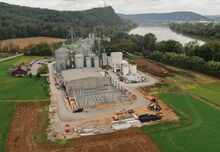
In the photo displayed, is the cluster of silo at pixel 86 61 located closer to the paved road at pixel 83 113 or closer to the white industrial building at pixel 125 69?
the white industrial building at pixel 125 69

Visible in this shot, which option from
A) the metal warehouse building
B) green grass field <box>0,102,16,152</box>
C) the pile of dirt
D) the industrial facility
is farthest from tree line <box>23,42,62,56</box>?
green grass field <box>0,102,16,152</box>

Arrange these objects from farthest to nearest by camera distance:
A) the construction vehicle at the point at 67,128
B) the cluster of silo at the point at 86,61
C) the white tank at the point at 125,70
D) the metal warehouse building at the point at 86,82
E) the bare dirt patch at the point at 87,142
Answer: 1. the cluster of silo at the point at 86,61
2. the white tank at the point at 125,70
3. the metal warehouse building at the point at 86,82
4. the construction vehicle at the point at 67,128
5. the bare dirt patch at the point at 87,142

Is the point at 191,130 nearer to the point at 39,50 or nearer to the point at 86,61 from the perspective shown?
the point at 86,61

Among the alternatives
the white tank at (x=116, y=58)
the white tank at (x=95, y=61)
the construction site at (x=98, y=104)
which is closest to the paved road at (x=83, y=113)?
the construction site at (x=98, y=104)

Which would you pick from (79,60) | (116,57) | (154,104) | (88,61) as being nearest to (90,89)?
(154,104)

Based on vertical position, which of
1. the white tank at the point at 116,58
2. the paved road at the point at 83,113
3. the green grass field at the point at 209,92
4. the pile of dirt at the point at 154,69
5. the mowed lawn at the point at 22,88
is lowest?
the mowed lawn at the point at 22,88

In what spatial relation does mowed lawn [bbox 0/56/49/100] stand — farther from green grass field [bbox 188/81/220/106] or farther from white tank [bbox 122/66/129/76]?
green grass field [bbox 188/81/220/106]
